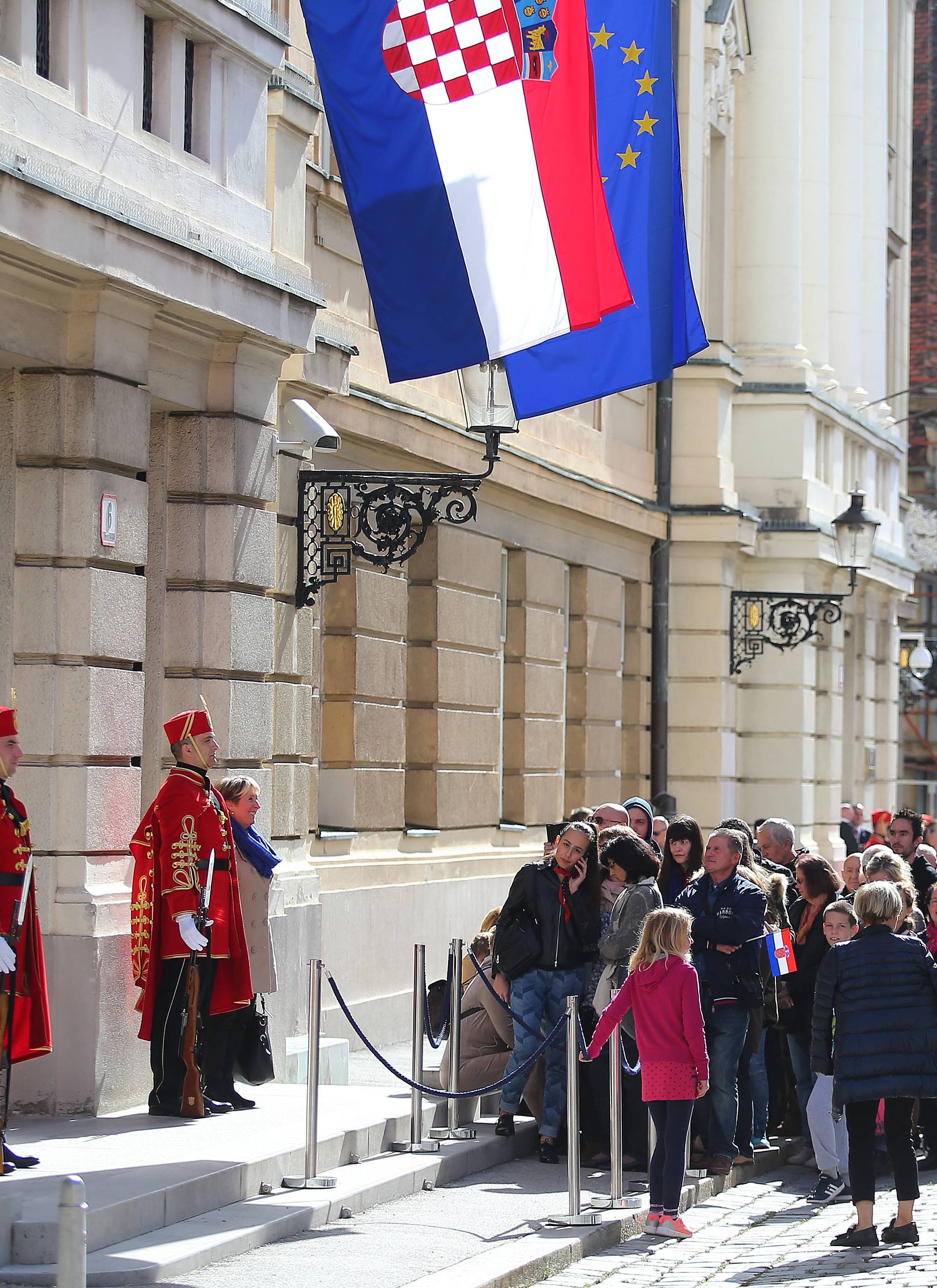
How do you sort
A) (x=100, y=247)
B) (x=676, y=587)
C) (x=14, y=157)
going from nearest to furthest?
(x=14, y=157), (x=100, y=247), (x=676, y=587)

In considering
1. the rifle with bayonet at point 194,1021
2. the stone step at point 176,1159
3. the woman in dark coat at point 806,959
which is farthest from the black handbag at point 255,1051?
the woman in dark coat at point 806,959

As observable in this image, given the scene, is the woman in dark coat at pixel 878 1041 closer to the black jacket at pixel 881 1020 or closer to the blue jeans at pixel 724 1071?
the black jacket at pixel 881 1020

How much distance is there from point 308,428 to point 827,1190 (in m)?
5.18

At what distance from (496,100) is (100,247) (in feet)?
8.39

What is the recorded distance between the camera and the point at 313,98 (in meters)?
14.5

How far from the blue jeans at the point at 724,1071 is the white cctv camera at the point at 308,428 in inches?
160

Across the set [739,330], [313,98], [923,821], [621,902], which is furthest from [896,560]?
[621,902]

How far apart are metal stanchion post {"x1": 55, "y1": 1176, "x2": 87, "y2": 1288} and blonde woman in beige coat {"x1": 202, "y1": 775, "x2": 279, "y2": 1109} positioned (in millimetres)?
5703

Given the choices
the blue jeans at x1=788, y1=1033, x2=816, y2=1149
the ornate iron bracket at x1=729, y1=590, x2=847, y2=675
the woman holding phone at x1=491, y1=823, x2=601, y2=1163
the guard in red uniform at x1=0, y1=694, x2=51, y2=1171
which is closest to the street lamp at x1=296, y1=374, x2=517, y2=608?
the woman holding phone at x1=491, y1=823, x2=601, y2=1163

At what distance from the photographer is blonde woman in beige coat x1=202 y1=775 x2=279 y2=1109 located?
11336 millimetres

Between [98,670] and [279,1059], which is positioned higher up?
[98,670]

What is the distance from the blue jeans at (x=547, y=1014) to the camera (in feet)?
38.2

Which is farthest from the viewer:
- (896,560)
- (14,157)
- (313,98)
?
(896,560)

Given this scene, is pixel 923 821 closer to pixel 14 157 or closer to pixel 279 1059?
pixel 279 1059
